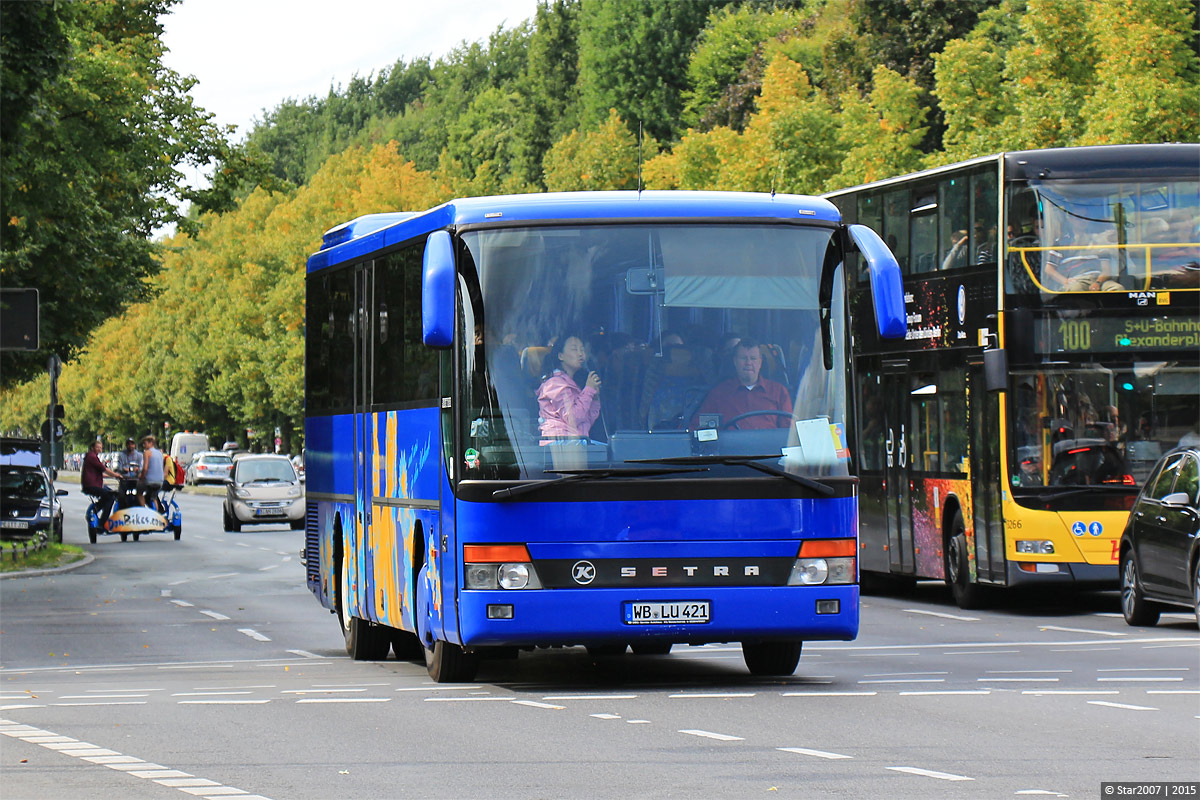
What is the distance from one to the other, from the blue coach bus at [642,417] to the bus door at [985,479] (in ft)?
26.8

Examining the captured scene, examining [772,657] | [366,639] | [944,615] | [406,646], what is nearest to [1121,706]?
[772,657]

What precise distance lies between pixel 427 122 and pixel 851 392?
142 metres

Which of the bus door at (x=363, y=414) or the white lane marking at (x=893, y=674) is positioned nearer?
the white lane marking at (x=893, y=674)

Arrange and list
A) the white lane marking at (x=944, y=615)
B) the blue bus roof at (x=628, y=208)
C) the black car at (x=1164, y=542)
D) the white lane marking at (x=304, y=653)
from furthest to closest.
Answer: the white lane marking at (x=944, y=615) < the black car at (x=1164, y=542) < the white lane marking at (x=304, y=653) < the blue bus roof at (x=628, y=208)

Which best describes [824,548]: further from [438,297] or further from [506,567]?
[438,297]

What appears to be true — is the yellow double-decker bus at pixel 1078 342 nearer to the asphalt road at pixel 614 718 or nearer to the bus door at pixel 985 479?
the bus door at pixel 985 479

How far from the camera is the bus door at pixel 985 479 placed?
69.8 feet

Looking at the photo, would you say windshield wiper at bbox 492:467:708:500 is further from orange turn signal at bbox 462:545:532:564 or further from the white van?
the white van

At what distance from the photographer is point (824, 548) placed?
13.1 m

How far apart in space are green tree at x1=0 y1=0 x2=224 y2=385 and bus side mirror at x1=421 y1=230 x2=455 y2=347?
1196 cm

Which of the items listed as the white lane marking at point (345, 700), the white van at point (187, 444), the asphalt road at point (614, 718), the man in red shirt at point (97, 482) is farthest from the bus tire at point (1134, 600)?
the white van at point (187, 444)

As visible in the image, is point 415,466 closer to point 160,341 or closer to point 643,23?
point 643,23

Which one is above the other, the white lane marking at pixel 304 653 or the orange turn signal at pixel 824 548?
the orange turn signal at pixel 824 548

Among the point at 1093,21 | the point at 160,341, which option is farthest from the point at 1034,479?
the point at 160,341
